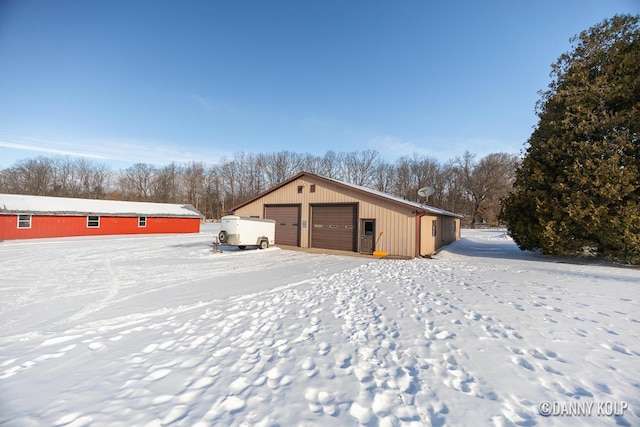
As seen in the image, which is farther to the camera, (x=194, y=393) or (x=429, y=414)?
(x=194, y=393)

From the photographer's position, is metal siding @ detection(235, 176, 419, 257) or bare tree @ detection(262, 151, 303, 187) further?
bare tree @ detection(262, 151, 303, 187)

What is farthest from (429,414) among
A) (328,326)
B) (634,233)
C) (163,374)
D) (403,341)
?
(634,233)

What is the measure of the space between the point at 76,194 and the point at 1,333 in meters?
61.2

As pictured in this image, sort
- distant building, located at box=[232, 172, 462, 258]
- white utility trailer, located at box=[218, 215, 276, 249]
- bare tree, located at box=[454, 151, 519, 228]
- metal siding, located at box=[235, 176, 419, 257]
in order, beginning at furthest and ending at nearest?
bare tree, located at box=[454, 151, 519, 228]
white utility trailer, located at box=[218, 215, 276, 249]
distant building, located at box=[232, 172, 462, 258]
metal siding, located at box=[235, 176, 419, 257]

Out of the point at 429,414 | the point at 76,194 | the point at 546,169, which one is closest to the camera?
the point at 429,414

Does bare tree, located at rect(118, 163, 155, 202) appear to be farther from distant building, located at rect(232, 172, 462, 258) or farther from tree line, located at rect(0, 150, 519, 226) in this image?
distant building, located at rect(232, 172, 462, 258)

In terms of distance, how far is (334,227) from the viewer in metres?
15.4

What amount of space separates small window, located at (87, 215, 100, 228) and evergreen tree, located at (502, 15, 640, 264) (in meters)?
32.5

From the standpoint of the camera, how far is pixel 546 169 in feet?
39.5

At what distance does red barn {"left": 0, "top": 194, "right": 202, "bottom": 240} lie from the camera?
1989 centimetres

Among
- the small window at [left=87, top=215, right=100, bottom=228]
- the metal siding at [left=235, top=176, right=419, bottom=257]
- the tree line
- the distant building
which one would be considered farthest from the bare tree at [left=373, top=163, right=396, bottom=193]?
the small window at [left=87, top=215, right=100, bottom=228]

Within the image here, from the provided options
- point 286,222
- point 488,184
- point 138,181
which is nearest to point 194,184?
point 138,181

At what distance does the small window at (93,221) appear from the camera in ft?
75.6

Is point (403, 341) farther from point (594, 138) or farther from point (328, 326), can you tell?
point (594, 138)
